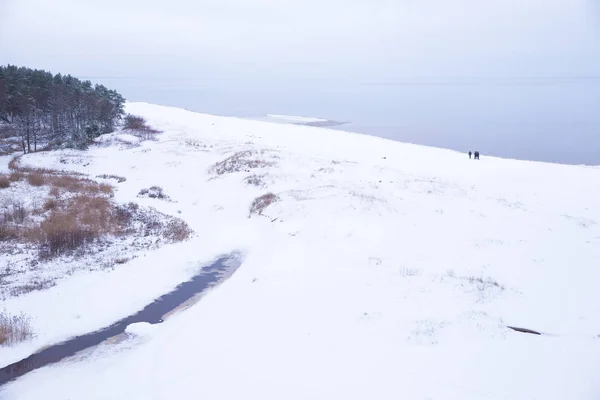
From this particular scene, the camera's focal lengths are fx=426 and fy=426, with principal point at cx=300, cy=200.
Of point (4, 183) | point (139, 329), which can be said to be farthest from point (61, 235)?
point (4, 183)

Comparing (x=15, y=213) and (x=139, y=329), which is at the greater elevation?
(x=15, y=213)

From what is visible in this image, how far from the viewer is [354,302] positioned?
1317 centimetres

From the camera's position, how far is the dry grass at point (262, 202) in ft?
83.6

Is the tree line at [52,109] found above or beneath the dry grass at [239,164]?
above

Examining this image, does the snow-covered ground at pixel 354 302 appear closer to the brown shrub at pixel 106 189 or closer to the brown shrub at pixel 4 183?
the brown shrub at pixel 106 189

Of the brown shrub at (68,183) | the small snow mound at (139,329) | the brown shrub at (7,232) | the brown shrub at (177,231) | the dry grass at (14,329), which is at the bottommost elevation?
the small snow mound at (139,329)

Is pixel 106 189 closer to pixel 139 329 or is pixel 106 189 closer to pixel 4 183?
pixel 4 183

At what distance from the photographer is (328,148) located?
48.6 meters

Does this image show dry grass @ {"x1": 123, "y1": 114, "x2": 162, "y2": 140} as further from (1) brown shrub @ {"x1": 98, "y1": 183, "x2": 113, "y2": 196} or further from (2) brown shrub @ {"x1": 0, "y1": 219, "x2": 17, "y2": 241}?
(2) brown shrub @ {"x1": 0, "y1": 219, "x2": 17, "y2": 241}

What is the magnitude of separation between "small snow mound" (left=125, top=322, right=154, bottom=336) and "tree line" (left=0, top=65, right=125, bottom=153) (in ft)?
134

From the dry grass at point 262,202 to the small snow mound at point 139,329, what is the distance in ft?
40.5

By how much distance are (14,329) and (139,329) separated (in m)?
3.40

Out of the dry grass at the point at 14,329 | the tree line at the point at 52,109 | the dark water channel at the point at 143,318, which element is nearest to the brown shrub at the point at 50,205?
the dark water channel at the point at 143,318

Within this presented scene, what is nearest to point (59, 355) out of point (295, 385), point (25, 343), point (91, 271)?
point (25, 343)
